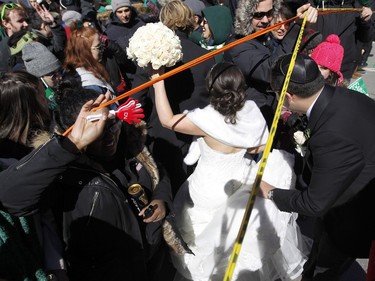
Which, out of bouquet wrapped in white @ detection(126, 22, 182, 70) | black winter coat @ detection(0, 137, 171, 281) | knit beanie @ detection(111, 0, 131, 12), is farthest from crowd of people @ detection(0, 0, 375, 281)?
knit beanie @ detection(111, 0, 131, 12)

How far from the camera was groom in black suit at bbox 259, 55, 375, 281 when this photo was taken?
1768mm

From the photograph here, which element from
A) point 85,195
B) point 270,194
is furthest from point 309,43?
point 85,195

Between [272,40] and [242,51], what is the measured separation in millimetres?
544

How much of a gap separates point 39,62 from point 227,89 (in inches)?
79.1

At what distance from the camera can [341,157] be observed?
1.74m

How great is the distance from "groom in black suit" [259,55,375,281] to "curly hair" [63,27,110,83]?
195cm

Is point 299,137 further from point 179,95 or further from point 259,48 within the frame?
point 179,95

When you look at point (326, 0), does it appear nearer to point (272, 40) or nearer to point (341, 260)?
point (272, 40)

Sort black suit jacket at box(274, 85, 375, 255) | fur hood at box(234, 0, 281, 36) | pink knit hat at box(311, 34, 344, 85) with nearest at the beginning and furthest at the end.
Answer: black suit jacket at box(274, 85, 375, 255), pink knit hat at box(311, 34, 344, 85), fur hood at box(234, 0, 281, 36)

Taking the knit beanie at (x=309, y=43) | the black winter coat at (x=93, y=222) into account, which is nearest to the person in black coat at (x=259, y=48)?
the knit beanie at (x=309, y=43)

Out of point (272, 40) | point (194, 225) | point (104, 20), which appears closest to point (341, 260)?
point (194, 225)

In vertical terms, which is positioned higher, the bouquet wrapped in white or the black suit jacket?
the bouquet wrapped in white

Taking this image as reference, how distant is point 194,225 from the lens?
8.43 ft

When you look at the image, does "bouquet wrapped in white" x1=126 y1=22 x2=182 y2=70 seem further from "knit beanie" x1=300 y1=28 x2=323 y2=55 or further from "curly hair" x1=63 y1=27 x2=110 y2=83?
"knit beanie" x1=300 y1=28 x2=323 y2=55
